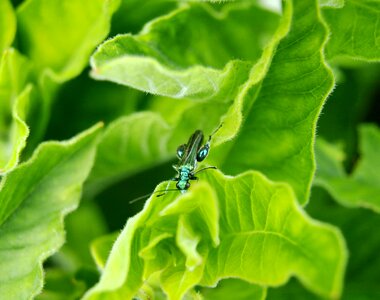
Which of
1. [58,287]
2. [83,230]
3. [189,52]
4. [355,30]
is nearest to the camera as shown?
[355,30]

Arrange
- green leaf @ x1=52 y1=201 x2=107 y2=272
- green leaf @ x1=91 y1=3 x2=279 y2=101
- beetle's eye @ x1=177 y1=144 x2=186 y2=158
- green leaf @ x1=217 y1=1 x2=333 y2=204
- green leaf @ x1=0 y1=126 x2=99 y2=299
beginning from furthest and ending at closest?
green leaf @ x1=52 y1=201 x2=107 y2=272 → beetle's eye @ x1=177 y1=144 x2=186 y2=158 → green leaf @ x1=0 y1=126 x2=99 y2=299 → green leaf @ x1=217 y1=1 x2=333 y2=204 → green leaf @ x1=91 y1=3 x2=279 y2=101

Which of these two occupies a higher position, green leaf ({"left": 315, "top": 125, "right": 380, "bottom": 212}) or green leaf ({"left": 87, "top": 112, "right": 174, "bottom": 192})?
green leaf ({"left": 87, "top": 112, "right": 174, "bottom": 192})

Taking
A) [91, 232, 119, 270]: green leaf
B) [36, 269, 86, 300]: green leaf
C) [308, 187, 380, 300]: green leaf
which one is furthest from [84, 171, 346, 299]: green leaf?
[308, 187, 380, 300]: green leaf

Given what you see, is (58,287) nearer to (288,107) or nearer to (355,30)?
(288,107)

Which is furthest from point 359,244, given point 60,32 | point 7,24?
point 7,24

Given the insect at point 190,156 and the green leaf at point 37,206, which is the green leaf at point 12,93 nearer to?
the green leaf at point 37,206

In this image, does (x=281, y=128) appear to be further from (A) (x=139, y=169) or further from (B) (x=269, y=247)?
(A) (x=139, y=169)

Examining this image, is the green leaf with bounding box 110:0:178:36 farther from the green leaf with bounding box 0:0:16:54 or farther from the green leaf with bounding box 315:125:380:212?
the green leaf with bounding box 315:125:380:212
